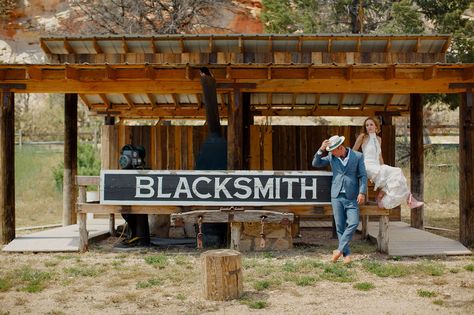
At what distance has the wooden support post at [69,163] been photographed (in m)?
14.9

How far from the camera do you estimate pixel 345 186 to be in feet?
34.3

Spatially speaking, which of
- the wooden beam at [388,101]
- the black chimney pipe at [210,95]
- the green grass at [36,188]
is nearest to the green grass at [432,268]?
the black chimney pipe at [210,95]

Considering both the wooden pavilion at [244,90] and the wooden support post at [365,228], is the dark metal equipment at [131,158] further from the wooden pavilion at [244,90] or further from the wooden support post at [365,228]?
the wooden support post at [365,228]

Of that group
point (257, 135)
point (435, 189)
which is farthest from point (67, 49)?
point (435, 189)

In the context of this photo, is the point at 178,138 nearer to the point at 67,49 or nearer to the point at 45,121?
the point at 67,49

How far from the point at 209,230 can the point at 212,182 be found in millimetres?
1335

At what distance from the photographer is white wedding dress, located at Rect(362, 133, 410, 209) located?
10633 mm

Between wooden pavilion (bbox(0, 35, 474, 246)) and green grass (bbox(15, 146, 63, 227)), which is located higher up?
wooden pavilion (bbox(0, 35, 474, 246))

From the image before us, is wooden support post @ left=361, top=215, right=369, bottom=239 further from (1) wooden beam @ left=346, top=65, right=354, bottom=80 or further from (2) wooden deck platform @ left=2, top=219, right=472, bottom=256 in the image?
(1) wooden beam @ left=346, top=65, right=354, bottom=80

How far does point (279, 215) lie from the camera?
11.0 metres

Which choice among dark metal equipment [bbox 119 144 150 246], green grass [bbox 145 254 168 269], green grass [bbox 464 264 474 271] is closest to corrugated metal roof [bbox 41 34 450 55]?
dark metal equipment [bbox 119 144 150 246]

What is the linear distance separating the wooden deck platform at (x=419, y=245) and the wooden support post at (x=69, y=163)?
256 inches

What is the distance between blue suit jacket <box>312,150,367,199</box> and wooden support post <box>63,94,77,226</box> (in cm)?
657

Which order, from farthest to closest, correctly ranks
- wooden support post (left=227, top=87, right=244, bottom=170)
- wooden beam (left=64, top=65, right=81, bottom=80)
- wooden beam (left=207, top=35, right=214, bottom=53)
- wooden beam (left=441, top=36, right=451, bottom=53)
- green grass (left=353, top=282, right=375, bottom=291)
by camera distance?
wooden beam (left=441, top=36, right=451, bottom=53)
wooden beam (left=207, top=35, right=214, bottom=53)
wooden support post (left=227, top=87, right=244, bottom=170)
wooden beam (left=64, top=65, right=81, bottom=80)
green grass (left=353, top=282, right=375, bottom=291)
